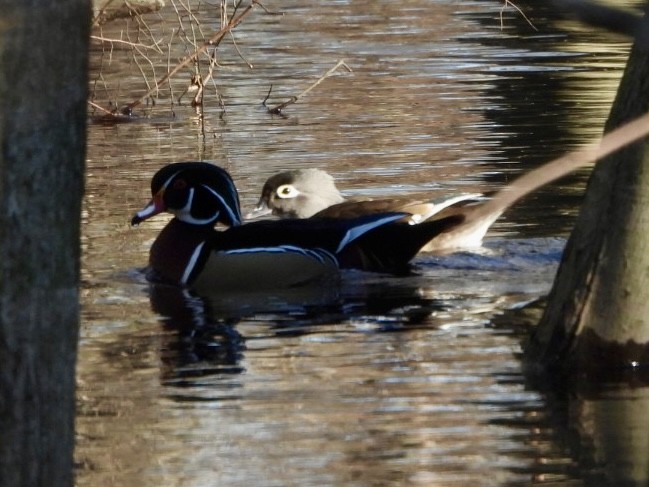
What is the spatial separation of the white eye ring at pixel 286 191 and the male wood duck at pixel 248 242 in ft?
2.82

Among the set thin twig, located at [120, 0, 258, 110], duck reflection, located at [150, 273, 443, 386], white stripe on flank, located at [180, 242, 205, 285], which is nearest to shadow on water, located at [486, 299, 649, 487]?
duck reflection, located at [150, 273, 443, 386]

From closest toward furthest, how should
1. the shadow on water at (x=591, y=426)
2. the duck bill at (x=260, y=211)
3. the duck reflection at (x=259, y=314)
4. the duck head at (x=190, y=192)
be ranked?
the shadow on water at (x=591, y=426), the duck reflection at (x=259, y=314), the duck head at (x=190, y=192), the duck bill at (x=260, y=211)

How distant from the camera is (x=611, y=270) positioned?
21.9ft

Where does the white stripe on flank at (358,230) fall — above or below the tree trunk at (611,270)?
below

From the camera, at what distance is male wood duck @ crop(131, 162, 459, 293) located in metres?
10.2

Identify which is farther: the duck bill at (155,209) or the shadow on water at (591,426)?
the duck bill at (155,209)

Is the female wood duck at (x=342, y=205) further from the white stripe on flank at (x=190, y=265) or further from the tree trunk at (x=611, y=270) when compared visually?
the tree trunk at (x=611, y=270)

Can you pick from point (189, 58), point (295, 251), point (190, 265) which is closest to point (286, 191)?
point (295, 251)

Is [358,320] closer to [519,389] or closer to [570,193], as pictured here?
[519,389]

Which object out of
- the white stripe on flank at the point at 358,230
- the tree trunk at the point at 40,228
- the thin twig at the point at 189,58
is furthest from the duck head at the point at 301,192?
the tree trunk at the point at 40,228

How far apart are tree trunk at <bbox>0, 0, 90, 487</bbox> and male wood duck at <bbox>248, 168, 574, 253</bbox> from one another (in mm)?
6137

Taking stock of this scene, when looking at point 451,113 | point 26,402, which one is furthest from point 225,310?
point 451,113

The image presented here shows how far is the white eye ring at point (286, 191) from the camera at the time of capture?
11.6m

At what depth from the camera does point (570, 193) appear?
40.7ft
